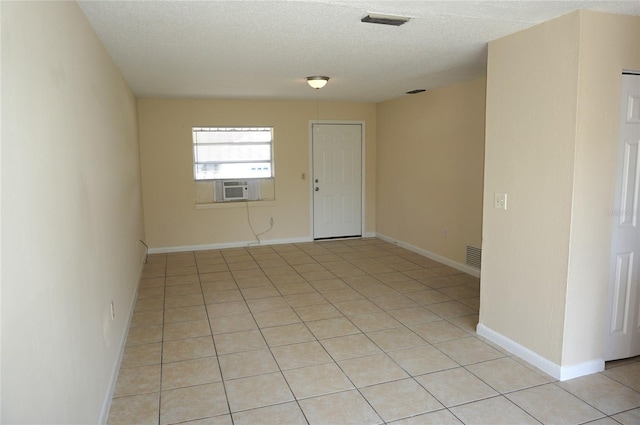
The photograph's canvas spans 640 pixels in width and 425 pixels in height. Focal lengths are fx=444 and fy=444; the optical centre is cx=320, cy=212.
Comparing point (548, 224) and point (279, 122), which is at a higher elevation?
point (279, 122)

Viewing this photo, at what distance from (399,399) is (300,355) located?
849mm

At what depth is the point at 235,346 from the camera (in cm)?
338

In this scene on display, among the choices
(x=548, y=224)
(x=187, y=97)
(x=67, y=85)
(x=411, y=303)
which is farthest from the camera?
(x=187, y=97)

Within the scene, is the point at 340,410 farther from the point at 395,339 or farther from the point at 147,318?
the point at 147,318

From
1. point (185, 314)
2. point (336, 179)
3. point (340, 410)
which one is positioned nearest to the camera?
point (340, 410)

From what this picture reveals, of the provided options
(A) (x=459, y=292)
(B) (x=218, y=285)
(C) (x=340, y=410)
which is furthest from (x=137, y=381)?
(A) (x=459, y=292)

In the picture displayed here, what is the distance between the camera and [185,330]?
3684 millimetres

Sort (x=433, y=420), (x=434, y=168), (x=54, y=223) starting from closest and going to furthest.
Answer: (x=54, y=223) < (x=433, y=420) < (x=434, y=168)

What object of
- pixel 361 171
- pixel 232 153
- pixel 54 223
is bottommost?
pixel 54 223

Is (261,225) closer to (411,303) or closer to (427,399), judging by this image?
(411,303)

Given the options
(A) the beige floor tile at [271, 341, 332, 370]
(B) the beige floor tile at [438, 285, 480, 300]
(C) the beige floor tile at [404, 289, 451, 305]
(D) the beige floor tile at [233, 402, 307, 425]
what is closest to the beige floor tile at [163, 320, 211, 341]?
(A) the beige floor tile at [271, 341, 332, 370]

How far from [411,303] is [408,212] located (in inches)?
98.9

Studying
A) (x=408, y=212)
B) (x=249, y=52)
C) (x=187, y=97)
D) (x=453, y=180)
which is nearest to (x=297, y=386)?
(x=249, y=52)

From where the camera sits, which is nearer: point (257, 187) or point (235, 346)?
point (235, 346)
